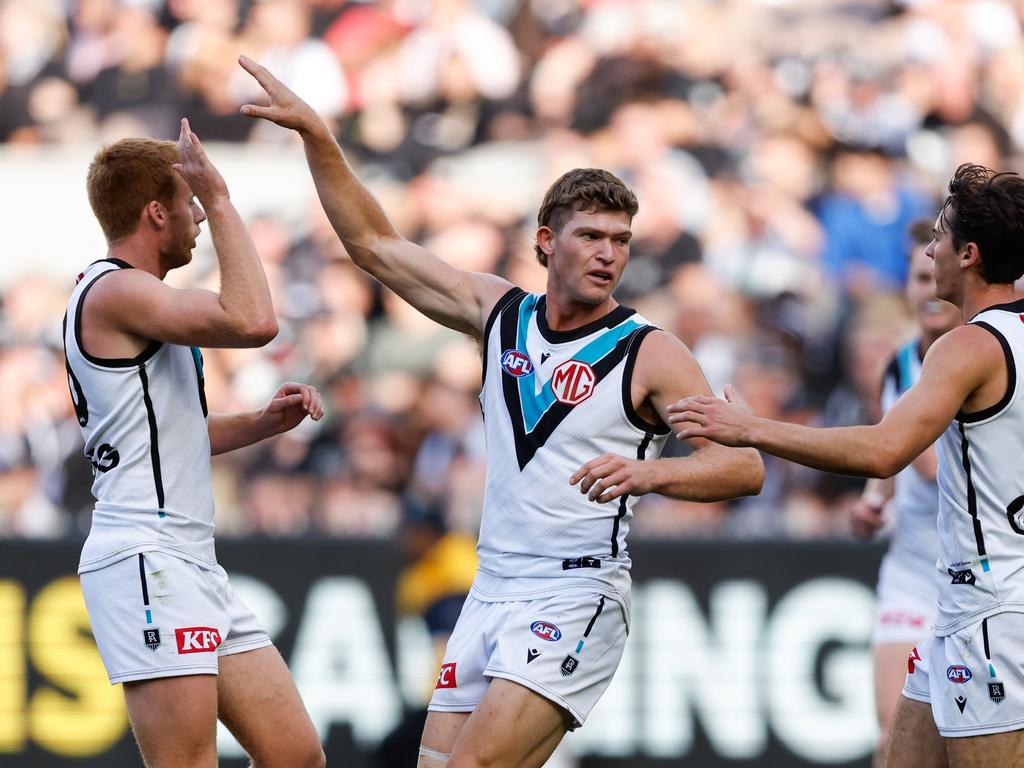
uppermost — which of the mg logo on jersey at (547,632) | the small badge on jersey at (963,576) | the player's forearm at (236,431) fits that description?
the player's forearm at (236,431)

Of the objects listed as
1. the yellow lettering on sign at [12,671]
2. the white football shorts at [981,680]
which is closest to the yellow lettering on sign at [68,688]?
the yellow lettering on sign at [12,671]

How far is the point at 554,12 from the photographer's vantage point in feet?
48.8

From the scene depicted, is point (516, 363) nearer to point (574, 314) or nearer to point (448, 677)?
point (574, 314)

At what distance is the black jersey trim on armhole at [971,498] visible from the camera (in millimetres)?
5355

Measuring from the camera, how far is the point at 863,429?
5.14 metres

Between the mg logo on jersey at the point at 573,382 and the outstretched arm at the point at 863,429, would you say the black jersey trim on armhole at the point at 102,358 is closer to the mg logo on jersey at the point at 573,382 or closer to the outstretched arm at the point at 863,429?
the mg logo on jersey at the point at 573,382

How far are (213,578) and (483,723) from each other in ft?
3.94

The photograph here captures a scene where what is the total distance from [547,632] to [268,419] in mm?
1536

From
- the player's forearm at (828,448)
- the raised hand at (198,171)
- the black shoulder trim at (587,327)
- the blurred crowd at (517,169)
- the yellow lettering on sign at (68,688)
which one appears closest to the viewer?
the player's forearm at (828,448)

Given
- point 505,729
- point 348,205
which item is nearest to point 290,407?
point 348,205

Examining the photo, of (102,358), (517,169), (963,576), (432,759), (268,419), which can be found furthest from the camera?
(517,169)

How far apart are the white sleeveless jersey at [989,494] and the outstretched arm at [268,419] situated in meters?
2.51

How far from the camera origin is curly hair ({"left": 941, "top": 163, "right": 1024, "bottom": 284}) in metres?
5.38

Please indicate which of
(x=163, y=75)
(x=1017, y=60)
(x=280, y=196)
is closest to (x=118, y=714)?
(x=280, y=196)
